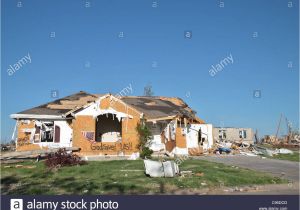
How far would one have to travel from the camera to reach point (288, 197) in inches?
377

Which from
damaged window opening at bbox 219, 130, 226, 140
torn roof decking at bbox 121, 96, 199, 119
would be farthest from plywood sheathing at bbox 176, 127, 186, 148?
→ damaged window opening at bbox 219, 130, 226, 140

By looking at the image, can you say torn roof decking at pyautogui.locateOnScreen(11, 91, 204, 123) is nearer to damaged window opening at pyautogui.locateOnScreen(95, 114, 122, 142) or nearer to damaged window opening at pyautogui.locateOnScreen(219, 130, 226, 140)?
damaged window opening at pyautogui.locateOnScreen(95, 114, 122, 142)

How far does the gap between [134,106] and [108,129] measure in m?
4.73

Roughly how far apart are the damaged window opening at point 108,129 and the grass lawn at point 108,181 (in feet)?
39.8

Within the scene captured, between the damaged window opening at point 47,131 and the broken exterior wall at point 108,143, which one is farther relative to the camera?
the damaged window opening at point 47,131

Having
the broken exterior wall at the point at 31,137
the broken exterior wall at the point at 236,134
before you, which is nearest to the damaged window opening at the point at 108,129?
the broken exterior wall at the point at 31,137

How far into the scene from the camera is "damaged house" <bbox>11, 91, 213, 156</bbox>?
24.9 metres

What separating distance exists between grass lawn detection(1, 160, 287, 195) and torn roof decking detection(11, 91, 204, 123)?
10.7 meters

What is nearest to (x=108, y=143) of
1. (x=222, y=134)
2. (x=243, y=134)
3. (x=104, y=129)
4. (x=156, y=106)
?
(x=104, y=129)

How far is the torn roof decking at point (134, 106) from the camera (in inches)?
1059

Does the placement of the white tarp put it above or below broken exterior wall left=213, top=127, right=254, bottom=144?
below

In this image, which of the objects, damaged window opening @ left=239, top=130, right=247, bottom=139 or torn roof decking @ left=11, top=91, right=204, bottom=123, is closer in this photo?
torn roof decking @ left=11, top=91, right=204, bottom=123

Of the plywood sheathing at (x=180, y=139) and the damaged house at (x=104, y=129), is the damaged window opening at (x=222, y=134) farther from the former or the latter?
the plywood sheathing at (x=180, y=139)

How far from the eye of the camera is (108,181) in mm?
12375
